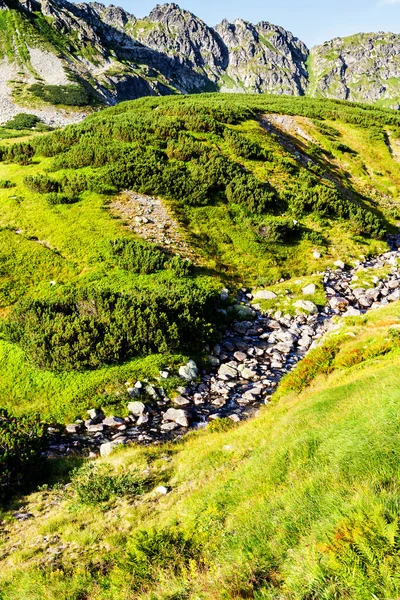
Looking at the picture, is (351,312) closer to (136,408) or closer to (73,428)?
(136,408)

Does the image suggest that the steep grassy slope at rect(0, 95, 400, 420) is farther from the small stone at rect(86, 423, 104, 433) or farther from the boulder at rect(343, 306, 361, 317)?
the boulder at rect(343, 306, 361, 317)

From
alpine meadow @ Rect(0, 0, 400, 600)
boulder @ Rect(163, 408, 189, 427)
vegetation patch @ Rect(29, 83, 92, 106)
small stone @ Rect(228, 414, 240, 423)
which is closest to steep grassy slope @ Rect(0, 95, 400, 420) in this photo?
alpine meadow @ Rect(0, 0, 400, 600)

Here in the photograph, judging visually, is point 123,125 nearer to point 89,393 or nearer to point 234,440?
point 89,393

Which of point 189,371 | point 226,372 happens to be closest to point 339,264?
point 226,372

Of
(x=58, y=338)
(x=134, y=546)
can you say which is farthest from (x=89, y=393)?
(x=134, y=546)

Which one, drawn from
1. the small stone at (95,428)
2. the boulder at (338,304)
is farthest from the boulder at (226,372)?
the boulder at (338,304)

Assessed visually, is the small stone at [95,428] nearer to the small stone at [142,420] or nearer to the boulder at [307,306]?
the small stone at [142,420]
